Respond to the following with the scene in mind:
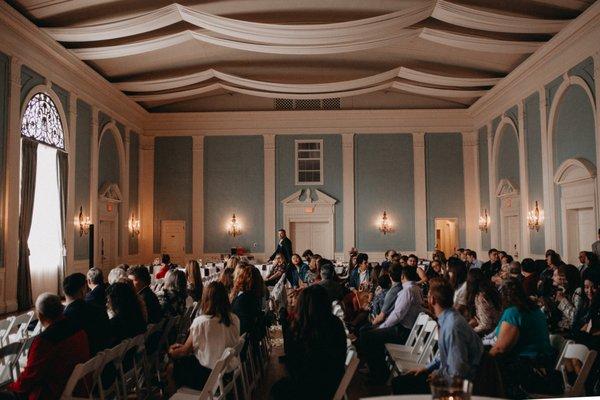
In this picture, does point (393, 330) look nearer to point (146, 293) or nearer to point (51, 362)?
point (146, 293)

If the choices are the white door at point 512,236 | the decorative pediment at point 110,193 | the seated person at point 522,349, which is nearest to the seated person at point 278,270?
the seated person at point 522,349

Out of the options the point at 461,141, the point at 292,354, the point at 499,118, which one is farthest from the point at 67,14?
the point at 461,141

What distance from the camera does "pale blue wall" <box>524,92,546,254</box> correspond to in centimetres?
1292

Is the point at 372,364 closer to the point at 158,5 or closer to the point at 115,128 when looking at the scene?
the point at 158,5

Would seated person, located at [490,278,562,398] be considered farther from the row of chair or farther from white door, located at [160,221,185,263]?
white door, located at [160,221,185,263]

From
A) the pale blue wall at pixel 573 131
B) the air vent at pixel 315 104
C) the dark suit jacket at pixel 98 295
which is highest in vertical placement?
the air vent at pixel 315 104

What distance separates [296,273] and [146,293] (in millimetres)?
5541

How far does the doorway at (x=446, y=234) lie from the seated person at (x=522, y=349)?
14.7 meters

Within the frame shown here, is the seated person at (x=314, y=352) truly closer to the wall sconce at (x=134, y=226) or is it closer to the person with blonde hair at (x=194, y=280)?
the person with blonde hair at (x=194, y=280)

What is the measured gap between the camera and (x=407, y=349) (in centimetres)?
540

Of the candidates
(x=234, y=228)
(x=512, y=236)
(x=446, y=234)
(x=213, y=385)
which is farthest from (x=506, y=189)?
(x=213, y=385)

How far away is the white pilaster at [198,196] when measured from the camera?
1858 cm

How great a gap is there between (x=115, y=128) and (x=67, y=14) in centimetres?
551

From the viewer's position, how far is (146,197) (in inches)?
741
